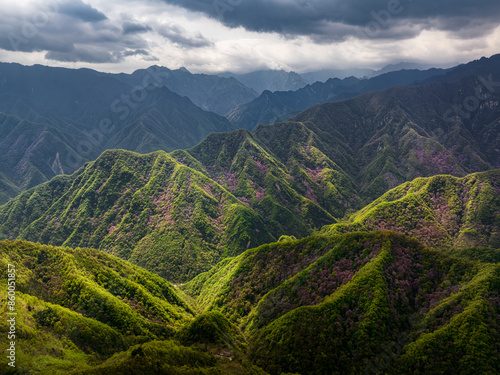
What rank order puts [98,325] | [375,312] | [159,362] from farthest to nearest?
[375,312] → [98,325] → [159,362]

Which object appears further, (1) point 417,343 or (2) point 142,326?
(2) point 142,326

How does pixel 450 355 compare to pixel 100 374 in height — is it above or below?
below

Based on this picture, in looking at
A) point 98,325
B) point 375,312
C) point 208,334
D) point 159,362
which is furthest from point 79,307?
point 375,312

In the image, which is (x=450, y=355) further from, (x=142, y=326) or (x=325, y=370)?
(x=142, y=326)

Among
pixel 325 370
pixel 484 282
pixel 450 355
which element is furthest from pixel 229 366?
pixel 484 282

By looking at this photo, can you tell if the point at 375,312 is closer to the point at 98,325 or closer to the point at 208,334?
the point at 208,334

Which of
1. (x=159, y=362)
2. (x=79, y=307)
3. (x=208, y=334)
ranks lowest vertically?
(x=208, y=334)

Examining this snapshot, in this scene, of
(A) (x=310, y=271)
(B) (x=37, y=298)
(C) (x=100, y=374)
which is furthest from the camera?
(A) (x=310, y=271)
